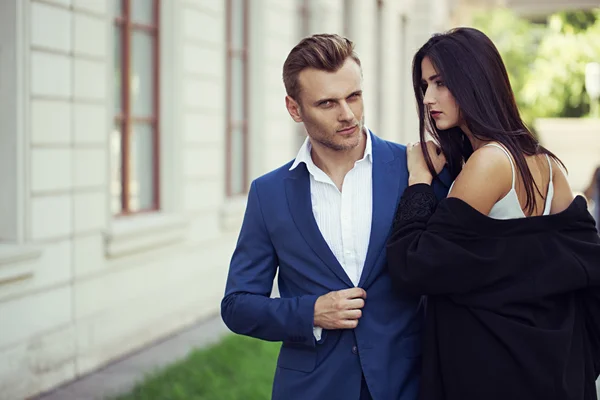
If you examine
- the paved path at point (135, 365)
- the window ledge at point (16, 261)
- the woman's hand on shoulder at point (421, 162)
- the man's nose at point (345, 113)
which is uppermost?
the man's nose at point (345, 113)

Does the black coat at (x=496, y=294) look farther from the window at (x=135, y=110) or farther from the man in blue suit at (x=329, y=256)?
the window at (x=135, y=110)

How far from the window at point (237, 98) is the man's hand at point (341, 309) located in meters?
7.75

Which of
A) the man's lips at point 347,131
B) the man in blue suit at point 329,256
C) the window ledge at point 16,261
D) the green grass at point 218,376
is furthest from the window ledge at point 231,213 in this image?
the man's lips at point 347,131

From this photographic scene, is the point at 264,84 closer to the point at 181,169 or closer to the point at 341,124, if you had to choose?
the point at 181,169

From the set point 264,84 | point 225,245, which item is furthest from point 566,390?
point 264,84

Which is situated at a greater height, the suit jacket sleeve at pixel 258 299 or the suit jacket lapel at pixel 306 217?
the suit jacket lapel at pixel 306 217

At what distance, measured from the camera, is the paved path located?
21.1 ft

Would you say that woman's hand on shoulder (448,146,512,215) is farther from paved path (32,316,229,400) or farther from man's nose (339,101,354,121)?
paved path (32,316,229,400)

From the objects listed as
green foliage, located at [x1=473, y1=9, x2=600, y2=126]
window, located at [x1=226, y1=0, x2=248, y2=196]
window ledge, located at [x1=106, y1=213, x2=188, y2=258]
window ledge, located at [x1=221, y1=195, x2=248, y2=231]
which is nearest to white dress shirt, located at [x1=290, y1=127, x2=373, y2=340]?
window ledge, located at [x1=106, y1=213, x2=188, y2=258]

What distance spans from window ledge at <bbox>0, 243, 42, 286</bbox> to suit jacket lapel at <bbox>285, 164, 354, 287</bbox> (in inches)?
126

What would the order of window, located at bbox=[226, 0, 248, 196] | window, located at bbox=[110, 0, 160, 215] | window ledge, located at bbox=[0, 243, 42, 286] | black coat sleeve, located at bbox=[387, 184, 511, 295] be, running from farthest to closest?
window, located at bbox=[226, 0, 248, 196]
window, located at bbox=[110, 0, 160, 215]
window ledge, located at bbox=[0, 243, 42, 286]
black coat sleeve, located at bbox=[387, 184, 511, 295]

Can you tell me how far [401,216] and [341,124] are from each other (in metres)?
0.33

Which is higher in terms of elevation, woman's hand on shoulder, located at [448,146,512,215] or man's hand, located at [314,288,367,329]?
woman's hand on shoulder, located at [448,146,512,215]

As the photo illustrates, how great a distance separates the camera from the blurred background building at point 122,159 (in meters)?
6.16
